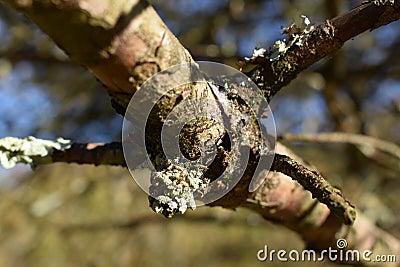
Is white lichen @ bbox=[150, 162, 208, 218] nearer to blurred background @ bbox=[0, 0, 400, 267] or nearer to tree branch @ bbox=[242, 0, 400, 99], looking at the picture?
tree branch @ bbox=[242, 0, 400, 99]

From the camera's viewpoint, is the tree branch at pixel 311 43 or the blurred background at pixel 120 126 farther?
the blurred background at pixel 120 126

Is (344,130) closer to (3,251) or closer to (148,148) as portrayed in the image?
(148,148)

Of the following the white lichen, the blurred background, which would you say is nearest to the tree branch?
the white lichen

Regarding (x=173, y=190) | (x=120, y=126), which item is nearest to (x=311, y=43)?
(x=173, y=190)

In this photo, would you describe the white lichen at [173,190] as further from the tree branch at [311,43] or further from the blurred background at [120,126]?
the blurred background at [120,126]

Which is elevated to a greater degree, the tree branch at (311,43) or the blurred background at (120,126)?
the tree branch at (311,43)

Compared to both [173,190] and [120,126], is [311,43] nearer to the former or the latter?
[173,190]

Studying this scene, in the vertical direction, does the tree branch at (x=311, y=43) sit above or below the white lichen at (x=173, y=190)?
above

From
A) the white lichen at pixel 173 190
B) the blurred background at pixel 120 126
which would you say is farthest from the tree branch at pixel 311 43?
the blurred background at pixel 120 126

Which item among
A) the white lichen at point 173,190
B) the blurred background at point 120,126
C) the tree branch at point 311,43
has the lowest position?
the blurred background at point 120,126
